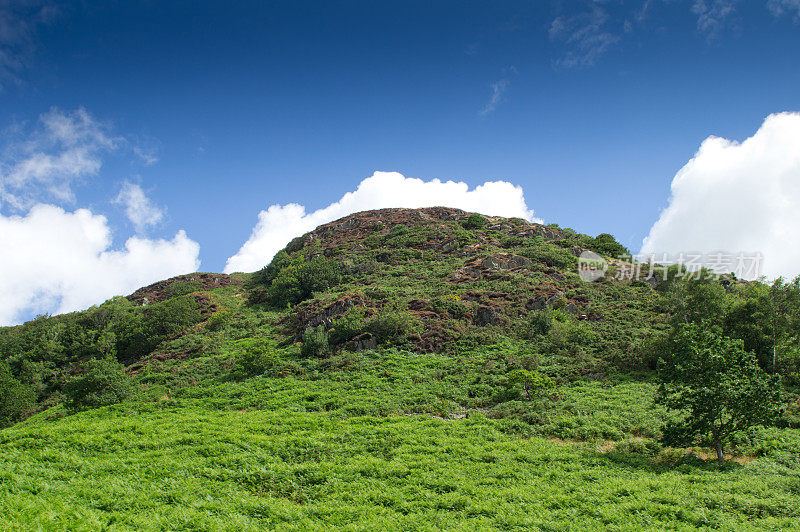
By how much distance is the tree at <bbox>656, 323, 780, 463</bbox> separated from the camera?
43.2ft

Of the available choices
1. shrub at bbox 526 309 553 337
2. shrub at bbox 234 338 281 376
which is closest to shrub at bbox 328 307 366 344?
shrub at bbox 234 338 281 376

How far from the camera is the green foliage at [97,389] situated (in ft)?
74.2

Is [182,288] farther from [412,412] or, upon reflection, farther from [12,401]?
[412,412]

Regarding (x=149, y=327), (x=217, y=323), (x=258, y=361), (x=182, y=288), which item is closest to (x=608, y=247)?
(x=258, y=361)

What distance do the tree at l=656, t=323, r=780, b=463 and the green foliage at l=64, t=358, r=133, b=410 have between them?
29.4 m

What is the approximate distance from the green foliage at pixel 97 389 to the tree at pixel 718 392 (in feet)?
96.3

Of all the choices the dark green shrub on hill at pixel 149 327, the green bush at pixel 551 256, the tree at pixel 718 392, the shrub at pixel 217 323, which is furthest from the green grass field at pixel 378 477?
the green bush at pixel 551 256

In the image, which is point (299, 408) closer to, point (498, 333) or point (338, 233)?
point (498, 333)

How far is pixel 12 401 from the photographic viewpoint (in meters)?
25.0

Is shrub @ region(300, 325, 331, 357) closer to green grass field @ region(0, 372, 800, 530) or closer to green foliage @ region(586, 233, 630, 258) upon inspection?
green grass field @ region(0, 372, 800, 530)

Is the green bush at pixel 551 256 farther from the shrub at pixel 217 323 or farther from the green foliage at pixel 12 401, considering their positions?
the green foliage at pixel 12 401

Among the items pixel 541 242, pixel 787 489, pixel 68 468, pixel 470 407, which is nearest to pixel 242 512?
pixel 68 468

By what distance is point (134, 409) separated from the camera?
21719mm

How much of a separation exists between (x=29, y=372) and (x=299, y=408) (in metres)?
28.9
